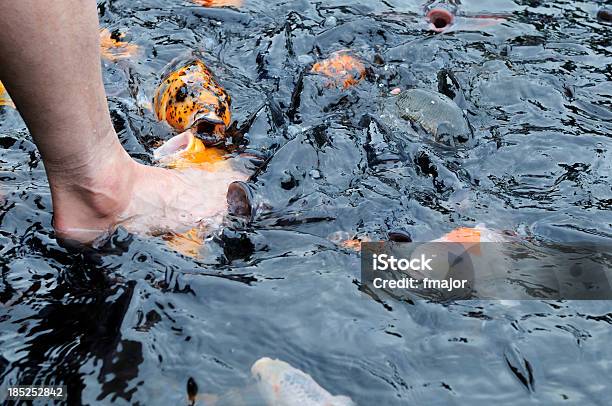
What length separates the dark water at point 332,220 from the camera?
245 centimetres

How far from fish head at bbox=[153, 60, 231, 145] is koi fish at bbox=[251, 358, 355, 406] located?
1660mm

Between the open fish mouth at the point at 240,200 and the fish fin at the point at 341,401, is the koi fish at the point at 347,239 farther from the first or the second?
the fish fin at the point at 341,401

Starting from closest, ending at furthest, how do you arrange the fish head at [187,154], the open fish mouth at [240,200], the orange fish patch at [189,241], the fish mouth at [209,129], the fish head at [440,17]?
1. the orange fish patch at [189,241]
2. the open fish mouth at [240,200]
3. the fish head at [187,154]
4. the fish mouth at [209,129]
5. the fish head at [440,17]

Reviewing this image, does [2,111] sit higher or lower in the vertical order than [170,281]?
higher

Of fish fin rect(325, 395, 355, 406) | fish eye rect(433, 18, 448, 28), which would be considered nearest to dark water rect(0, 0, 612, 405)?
fish fin rect(325, 395, 355, 406)

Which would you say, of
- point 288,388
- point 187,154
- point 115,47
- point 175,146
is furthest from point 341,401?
point 115,47

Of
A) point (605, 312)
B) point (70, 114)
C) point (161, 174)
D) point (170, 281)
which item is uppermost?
point (70, 114)

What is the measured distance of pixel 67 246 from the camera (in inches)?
114

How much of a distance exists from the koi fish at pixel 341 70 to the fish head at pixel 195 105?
67cm

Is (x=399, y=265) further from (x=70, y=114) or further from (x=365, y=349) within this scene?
(x=70, y=114)

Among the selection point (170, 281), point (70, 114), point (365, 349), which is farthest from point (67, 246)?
point (365, 349)

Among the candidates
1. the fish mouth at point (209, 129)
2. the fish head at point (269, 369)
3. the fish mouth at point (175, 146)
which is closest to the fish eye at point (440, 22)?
the fish mouth at point (209, 129)

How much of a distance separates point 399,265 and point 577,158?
146 centimetres

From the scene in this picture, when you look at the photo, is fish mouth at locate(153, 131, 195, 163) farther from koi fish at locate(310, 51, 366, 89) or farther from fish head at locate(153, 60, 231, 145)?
koi fish at locate(310, 51, 366, 89)
